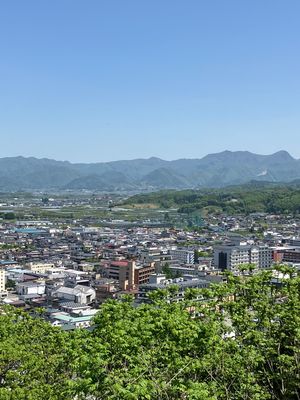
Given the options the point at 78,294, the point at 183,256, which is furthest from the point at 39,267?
the point at 78,294

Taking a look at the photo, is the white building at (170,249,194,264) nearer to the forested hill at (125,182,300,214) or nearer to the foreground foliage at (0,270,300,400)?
the foreground foliage at (0,270,300,400)

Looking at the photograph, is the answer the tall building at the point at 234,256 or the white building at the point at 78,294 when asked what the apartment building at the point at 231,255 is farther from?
the white building at the point at 78,294

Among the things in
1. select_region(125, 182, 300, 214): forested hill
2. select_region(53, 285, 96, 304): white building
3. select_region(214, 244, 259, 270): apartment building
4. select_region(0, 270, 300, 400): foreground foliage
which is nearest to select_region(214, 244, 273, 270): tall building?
select_region(214, 244, 259, 270): apartment building

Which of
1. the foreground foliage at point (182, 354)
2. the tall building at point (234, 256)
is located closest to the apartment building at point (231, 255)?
the tall building at point (234, 256)

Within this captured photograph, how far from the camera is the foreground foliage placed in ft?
11.1

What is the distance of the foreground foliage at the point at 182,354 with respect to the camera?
3.38 metres

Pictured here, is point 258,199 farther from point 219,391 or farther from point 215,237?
point 219,391

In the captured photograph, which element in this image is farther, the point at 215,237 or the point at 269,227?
the point at 269,227

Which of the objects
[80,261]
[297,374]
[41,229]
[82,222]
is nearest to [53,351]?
[297,374]

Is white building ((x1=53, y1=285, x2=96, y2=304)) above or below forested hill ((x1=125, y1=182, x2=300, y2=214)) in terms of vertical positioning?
below

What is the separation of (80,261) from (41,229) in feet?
54.9

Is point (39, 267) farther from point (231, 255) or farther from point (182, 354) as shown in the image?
point (182, 354)

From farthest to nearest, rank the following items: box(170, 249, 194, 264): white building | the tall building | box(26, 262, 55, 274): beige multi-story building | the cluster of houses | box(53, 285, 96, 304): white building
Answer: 1. box(170, 249, 194, 264): white building
2. the tall building
3. box(26, 262, 55, 274): beige multi-story building
4. the cluster of houses
5. box(53, 285, 96, 304): white building

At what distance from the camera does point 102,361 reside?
3.34m
